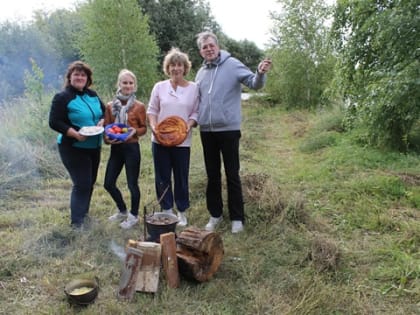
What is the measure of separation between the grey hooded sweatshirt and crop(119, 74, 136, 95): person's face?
0.63 m

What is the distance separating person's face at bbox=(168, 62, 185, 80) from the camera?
2873mm

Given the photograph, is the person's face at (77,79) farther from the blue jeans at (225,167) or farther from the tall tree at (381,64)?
the tall tree at (381,64)

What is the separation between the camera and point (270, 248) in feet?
9.11

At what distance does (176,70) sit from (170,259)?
4.84 feet

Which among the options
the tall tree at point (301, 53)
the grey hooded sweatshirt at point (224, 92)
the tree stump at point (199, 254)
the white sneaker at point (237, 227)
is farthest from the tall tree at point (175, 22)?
the tree stump at point (199, 254)

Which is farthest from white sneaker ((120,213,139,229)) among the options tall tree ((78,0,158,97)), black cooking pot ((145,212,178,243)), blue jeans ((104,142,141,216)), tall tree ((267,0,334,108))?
tall tree ((267,0,334,108))

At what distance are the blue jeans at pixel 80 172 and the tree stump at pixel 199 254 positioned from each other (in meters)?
1.03

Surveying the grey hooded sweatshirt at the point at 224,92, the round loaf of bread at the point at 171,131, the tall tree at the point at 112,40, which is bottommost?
the round loaf of bread at the point at 171,131

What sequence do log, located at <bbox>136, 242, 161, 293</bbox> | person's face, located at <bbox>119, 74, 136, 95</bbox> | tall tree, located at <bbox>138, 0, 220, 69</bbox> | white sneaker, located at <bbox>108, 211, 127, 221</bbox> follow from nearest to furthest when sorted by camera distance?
log, located at <bbox>136, 242, 161, 293</bbox> → person's face, located at <bbox>119, 74, 136, 95</bbox> → white sneaker, located at <bbox>108, 211, 127, 221</bbox> → tall tree, located at <bbox>138, 0, 220, 69</bbox>

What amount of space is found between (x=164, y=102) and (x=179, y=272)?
1342 millimetres

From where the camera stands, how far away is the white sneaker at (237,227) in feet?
9.99

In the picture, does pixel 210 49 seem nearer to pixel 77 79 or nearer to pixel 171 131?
pixel 171 131

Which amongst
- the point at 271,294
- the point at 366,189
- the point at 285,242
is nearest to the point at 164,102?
the point at 285,242

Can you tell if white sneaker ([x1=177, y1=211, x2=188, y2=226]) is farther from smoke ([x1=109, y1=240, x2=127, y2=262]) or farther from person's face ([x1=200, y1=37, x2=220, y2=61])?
person's face ([x1=200, y1=37, x2=220, y2=61])
